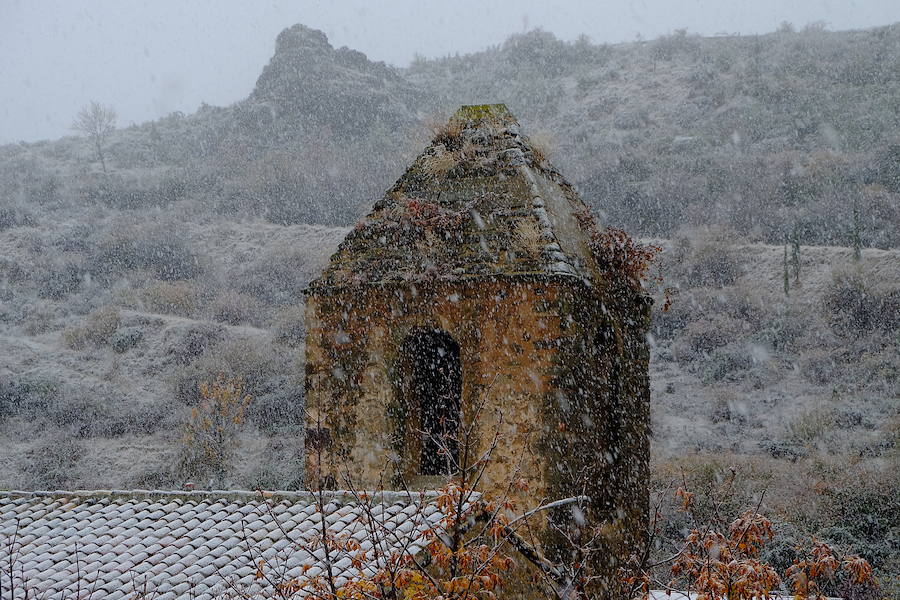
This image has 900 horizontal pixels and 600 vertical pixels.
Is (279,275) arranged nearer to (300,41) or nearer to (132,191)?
(132,191)

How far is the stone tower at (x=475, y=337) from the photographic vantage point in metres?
6.50

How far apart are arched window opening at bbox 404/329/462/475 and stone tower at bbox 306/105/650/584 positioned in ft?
0.05

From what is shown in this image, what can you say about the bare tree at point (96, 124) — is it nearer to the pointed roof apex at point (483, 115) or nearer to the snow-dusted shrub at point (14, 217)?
the snow-dusted shrub at point (14, 217)

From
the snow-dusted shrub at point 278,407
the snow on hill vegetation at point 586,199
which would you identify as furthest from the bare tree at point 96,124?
the snow-dusted shrub at point 278,407

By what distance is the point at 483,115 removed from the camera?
26.0 ft

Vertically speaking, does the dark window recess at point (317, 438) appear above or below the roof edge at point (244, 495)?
above

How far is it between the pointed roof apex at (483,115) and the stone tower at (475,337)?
20cm

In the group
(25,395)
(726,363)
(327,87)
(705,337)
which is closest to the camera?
(25,395)

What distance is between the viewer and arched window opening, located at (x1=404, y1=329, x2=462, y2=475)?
699cm

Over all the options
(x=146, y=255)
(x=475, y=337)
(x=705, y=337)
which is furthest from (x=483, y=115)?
(x=146, y=255)

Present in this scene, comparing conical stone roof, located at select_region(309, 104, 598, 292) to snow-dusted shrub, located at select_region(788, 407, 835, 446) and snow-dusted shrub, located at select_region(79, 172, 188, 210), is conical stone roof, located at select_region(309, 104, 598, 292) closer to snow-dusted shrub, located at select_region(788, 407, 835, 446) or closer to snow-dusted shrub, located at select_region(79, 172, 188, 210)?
snow-dusted shrub, located at select_region(788, 407, 835, 446)

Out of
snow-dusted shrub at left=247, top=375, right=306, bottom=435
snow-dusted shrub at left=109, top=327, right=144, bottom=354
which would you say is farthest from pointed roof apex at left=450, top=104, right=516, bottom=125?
snow-dusted shrub at left=109, top=327, right=144, bottom=354

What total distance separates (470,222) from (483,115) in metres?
1.43

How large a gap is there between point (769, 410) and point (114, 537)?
64.6 feet
